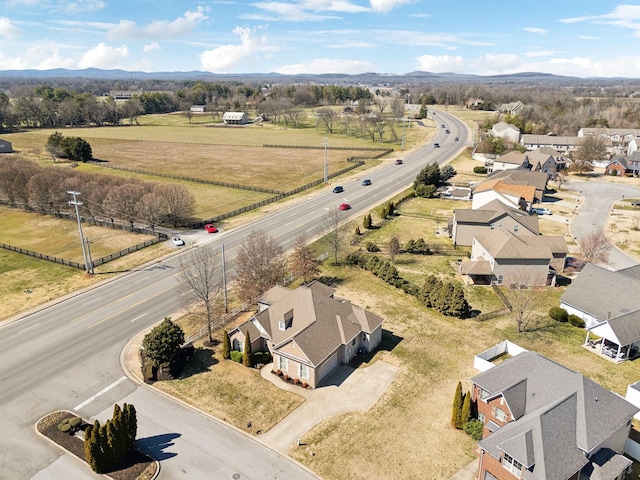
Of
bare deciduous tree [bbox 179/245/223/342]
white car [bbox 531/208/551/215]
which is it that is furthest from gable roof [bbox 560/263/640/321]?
bare deciduous tree [bbox 179/245/223/342]

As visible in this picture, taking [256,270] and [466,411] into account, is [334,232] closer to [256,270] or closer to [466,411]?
[256,270]

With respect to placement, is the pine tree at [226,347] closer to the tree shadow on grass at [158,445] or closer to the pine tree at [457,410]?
the tree shadow on grass at [158,445]

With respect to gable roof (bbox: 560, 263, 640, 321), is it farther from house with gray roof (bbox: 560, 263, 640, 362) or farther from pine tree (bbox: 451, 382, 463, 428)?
pine tree (bbox: 451, 382, 463, 428)

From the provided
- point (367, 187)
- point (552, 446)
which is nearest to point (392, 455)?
point (552, 446)

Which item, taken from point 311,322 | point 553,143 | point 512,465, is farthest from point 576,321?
point 553,143

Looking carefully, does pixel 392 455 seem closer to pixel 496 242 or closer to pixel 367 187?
pixel 496 242

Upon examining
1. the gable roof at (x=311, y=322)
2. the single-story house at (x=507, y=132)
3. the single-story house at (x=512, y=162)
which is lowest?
the gable roof at (x=311, y=322)

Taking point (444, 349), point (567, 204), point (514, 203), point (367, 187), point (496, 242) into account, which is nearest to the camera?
point (444, 349)

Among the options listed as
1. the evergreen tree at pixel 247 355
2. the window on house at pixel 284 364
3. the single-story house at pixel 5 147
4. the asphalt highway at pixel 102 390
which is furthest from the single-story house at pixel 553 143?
the single-story house at pixel 5 147
